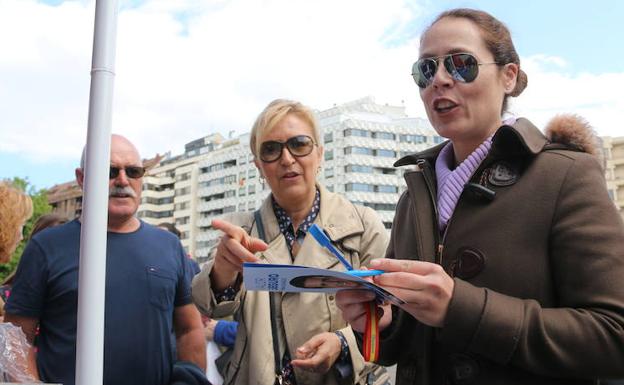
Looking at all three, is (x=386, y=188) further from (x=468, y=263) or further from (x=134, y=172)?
(x=468, y=263)

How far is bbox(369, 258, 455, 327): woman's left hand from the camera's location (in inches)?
54.6

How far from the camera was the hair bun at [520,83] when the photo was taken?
76.6 inches

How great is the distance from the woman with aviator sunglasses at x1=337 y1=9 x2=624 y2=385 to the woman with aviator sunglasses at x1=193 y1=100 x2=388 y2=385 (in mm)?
482

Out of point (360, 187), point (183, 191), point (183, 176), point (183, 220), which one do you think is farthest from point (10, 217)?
point (183, 176)

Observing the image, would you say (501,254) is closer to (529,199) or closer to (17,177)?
(529,199)

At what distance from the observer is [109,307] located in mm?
2914

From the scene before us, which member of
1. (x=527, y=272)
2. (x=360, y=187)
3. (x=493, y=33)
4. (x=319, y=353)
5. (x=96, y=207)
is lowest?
(x=319, y=353)

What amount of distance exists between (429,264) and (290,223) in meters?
1.42

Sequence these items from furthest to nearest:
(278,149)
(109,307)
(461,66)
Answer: (109,307), (278,149), (461,66)

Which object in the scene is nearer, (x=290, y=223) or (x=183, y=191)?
(x=290, y=223)

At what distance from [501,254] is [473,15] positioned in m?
A: 0.79

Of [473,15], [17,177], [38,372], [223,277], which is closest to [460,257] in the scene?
[473,15]

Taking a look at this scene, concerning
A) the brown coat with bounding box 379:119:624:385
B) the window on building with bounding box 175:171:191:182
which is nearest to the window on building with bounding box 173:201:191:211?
the window on building with bounding box 175:171:191:182

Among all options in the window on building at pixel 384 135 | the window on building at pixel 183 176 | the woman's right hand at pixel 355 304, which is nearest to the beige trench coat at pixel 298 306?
the woman's right hand at pixel 355 304
